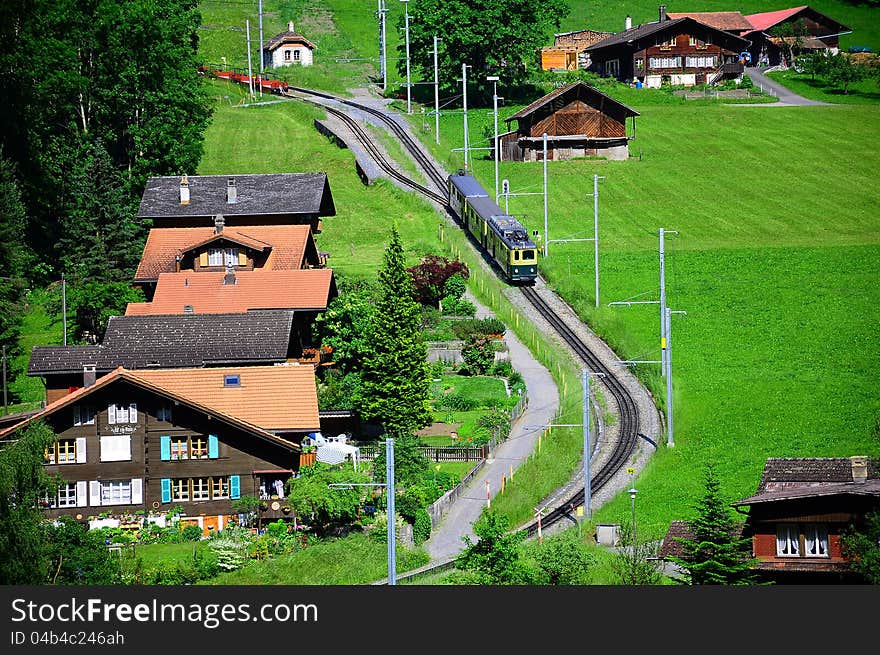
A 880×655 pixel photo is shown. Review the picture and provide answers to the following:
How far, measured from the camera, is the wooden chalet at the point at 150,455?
65.0 metres

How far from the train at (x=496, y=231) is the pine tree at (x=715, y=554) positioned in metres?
45.8

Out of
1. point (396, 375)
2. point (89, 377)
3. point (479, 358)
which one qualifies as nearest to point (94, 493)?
point (89, 377)

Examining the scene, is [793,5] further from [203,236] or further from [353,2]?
[203,236]

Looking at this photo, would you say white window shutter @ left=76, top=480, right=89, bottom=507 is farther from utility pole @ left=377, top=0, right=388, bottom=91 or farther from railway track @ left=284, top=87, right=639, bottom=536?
utility pole @ left=377, top=0, right=388, bottom=91

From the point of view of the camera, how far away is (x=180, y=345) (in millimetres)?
73812

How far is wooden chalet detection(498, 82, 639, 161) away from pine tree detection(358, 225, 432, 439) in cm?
5345

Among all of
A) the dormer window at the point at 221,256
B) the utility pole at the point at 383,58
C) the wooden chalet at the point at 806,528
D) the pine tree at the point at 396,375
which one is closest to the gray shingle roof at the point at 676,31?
the utility pole at the point at 383,58

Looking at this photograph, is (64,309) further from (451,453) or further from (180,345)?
(451,453)

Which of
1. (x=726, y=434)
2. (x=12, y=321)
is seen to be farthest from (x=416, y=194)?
(x=726, y=434)

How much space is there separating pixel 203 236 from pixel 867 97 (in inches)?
3136

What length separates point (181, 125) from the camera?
347 ft

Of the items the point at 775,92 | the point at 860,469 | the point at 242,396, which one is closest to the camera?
the point at 860,469

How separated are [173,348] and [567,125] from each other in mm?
57859

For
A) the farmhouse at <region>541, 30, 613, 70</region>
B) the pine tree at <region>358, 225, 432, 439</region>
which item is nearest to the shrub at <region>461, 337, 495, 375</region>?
the pine tree at <region>358, 225, 432, 439</region>
